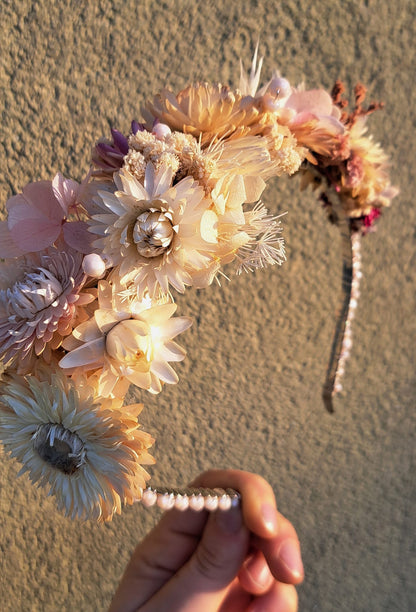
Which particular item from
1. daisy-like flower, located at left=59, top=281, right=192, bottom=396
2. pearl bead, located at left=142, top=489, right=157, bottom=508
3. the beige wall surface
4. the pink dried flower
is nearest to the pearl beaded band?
pearl bead, located at left=142, top=489, right=157, bottom=508

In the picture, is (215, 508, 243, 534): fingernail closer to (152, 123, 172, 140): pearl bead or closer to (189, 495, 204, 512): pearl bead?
(189, 495, 204, 512): pearl bead

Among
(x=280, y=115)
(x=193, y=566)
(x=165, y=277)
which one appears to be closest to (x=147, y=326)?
(x=165, y=277)

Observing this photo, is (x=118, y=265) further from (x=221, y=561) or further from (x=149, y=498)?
(x=221, y=561)

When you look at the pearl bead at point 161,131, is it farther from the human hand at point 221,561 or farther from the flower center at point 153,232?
the human hand at point 221,561

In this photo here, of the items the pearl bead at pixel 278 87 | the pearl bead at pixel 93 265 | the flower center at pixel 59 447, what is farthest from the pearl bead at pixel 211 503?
the pearl bead at pixel 278 87

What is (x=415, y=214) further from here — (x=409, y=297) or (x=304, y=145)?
(x=304, y=145)
